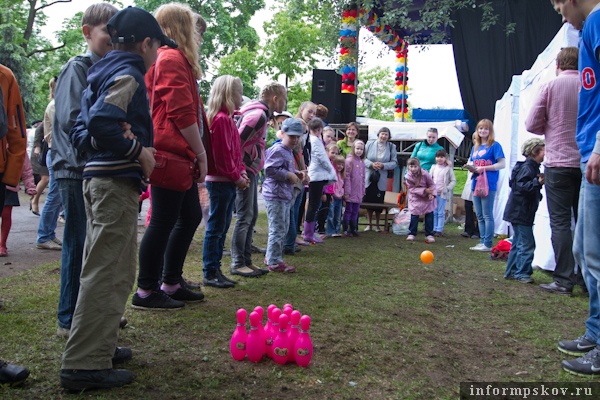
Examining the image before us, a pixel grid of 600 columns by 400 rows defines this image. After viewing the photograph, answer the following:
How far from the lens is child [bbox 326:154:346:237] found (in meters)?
9.45

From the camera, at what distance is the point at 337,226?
9820 mm

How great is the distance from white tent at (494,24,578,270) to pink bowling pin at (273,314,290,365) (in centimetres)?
426

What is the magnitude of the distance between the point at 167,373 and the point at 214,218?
Result: 7.24ft

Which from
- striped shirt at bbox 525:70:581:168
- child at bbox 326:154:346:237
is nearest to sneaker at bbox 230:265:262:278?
striped shirt at bbox 525:70:581:168

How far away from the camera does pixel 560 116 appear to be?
492 cm

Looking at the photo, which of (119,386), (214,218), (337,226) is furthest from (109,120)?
(337,226)

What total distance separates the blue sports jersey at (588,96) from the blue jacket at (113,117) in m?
2.45

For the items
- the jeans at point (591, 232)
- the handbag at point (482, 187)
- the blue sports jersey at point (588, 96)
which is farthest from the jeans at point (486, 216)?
the blue sports jersey at point (588, 96)

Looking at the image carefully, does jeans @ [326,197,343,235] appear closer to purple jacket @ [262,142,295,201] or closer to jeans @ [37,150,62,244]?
purple jacket @ [262,142,295,201]

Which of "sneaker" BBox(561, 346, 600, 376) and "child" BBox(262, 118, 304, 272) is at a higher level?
"child" BBox(262, 118, 304, 272)

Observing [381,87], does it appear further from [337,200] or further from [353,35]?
[337,200]

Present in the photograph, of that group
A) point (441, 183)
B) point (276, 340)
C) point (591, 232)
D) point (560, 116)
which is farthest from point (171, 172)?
point (441, 183)

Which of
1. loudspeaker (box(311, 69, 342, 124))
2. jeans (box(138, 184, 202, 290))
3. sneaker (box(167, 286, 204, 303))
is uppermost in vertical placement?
loudspeaker (box(311, 69, 342, 124))

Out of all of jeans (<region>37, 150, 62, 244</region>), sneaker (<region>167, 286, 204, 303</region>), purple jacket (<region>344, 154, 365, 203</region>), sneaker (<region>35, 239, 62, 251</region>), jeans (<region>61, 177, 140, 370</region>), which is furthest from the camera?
purple jacket (<region>344, 154, 365, 203</region>)
